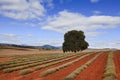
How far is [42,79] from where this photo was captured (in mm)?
19766

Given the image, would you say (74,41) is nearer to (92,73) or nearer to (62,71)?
(62,71)

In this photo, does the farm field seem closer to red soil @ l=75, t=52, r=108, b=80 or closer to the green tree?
red soil @ l=75, t=52, r=108, b=80

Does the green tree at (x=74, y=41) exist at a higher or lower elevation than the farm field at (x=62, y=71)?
higher

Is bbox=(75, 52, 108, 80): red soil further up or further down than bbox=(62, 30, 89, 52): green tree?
further down

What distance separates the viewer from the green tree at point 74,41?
103 metres

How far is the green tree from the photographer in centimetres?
10312

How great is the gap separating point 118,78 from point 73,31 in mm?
86546

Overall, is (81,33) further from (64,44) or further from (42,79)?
(42,79)

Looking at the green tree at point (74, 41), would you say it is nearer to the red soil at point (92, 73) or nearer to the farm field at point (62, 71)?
the farm field at point (62, 71)

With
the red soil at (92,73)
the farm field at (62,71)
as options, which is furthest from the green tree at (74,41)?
the red soil at (92,73)

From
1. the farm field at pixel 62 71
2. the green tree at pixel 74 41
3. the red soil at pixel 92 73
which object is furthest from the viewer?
the green tree at pixel 74 41

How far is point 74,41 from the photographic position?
104 metres

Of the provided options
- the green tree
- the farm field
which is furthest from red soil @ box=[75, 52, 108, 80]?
the green tree

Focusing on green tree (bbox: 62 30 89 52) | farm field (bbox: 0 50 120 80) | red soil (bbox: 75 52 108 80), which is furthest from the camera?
green tree (bbox: 62 30 89 52)
